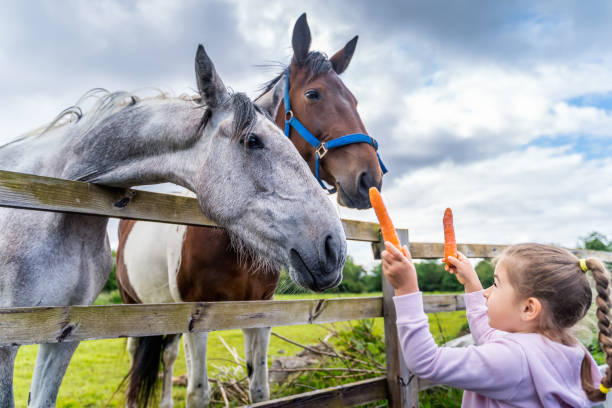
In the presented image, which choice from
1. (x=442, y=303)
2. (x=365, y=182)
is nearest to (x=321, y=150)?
(x=365, y=182)

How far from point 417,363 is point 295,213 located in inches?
28.6

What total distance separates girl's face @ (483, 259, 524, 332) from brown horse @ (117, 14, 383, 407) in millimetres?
1265

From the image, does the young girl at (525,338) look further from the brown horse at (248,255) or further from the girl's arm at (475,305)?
the brown horse at (248,255)

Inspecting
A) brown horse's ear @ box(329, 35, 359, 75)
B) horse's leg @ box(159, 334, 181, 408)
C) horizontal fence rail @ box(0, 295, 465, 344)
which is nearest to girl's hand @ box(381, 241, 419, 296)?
horizontal fence rail @ box(0, 295, 465, 344)

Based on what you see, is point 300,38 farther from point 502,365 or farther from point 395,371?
point 502,365

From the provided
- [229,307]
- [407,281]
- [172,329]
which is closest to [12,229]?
[172,329]

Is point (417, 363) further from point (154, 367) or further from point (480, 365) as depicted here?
point (154, 367)

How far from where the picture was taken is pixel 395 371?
9.58 feet

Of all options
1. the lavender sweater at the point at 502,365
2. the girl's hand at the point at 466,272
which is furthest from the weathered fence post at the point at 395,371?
the lavender sweater at the point at 502,365

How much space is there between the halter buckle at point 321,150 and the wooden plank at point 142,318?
998mm

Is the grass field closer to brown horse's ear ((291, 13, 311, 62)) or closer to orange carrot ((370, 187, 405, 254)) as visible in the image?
brown horse's ear ((291, 13, 311, 62))

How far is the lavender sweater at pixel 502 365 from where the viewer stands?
1271 mm

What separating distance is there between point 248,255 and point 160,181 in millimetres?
685

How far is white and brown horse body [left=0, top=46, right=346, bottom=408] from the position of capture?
1.70 meters
